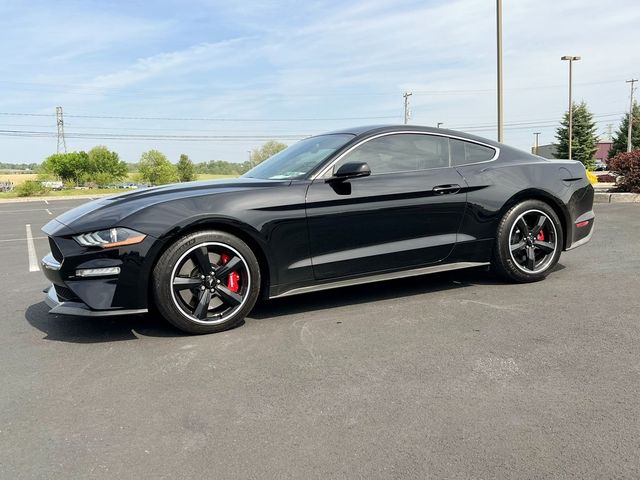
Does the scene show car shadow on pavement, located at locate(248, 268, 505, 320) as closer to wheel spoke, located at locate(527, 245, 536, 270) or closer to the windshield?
wheel spoke, located at locate(527, 245, 536, 270)

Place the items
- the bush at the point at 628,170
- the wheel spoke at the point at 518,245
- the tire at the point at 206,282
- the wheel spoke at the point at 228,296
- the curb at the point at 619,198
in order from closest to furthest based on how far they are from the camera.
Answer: the tire at the point at 206,282
the wheel spoke at the point at 228,296
the wheel spoke at the point at 518,245
the curb at the point at 619,198
the bush at the point at 628,170

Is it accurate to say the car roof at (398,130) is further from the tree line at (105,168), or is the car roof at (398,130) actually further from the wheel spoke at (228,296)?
the tree line at (105,168)

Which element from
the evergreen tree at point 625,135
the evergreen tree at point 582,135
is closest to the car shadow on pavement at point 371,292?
the evergreen tree at point 582,135

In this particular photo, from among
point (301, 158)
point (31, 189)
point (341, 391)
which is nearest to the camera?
point (341, 391)

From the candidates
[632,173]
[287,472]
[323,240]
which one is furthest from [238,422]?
[632,173]

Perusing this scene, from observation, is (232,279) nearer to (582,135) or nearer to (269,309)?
(269,309)

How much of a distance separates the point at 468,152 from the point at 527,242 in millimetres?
994

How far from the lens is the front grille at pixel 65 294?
11.6 feet

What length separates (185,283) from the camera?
3.59 m

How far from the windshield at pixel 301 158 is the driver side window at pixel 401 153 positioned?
183 mm

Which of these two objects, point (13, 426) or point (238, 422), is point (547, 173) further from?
point (13, 426)

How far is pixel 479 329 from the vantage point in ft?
11.9

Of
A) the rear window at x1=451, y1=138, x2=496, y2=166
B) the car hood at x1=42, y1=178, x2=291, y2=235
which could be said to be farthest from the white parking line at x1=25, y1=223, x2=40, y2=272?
the rear window at x1=451, y1=138, x2=496, y2=166

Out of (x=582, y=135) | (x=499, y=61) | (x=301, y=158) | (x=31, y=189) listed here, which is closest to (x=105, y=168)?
(x=31, y=189)
